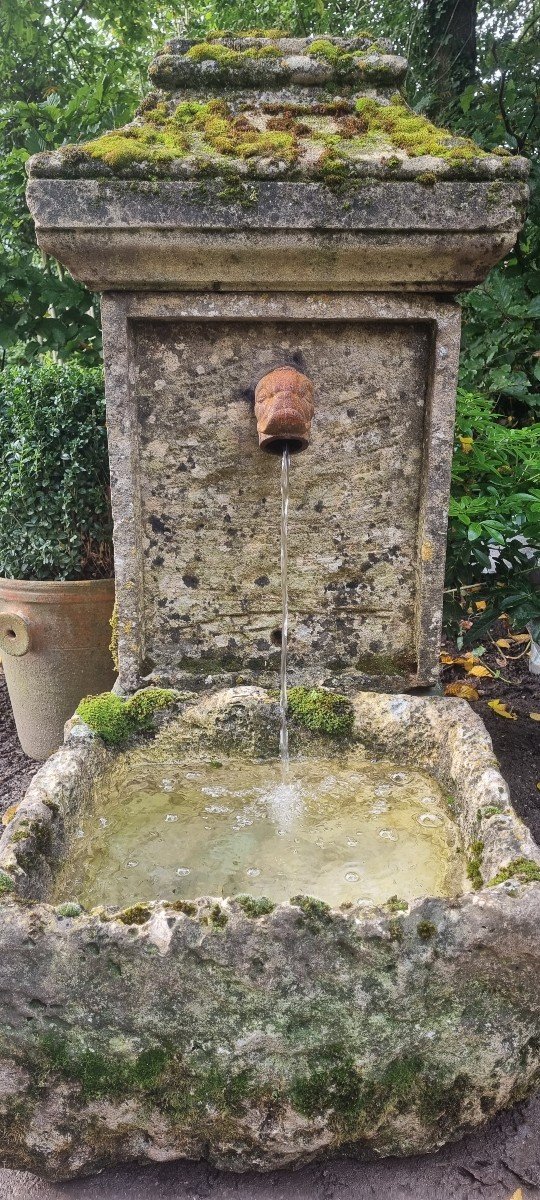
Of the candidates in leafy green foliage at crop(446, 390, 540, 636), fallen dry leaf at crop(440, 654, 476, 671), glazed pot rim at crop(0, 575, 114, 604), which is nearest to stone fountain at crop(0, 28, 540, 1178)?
leafy green foliage at crop(446, 390, 540, 636)

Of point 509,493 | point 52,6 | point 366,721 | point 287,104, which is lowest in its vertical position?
point 366,721

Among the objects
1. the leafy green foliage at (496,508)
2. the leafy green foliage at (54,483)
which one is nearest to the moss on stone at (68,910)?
the leafy green foliage at (496,508)

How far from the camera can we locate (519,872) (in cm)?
141

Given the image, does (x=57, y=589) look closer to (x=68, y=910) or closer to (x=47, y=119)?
(x=68, y=910)

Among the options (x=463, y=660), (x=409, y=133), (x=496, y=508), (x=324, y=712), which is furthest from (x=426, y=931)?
(x=463, y=660)

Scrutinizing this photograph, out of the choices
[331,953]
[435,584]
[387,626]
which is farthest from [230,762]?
[331,953]

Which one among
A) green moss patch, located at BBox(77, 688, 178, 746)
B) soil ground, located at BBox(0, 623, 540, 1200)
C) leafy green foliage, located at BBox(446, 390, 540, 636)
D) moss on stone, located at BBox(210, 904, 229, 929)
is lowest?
soil ground, located at BBox(0, 623, 540, 1200)

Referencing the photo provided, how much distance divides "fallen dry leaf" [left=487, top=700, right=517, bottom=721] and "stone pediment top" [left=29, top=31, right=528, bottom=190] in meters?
2.35

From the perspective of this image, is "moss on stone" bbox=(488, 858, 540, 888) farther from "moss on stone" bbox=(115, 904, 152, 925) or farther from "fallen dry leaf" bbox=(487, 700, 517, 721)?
"fallen dry leaf" bbox=(487, 700, 517, 721)

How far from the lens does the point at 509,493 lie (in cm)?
282

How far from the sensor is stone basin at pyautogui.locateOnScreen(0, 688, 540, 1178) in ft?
4.35

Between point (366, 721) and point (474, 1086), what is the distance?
3.18 ft

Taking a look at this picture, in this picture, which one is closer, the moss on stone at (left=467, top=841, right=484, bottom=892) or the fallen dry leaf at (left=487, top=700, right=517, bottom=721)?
the moss on stone at (left=467, top=841, right=484, bottom=892)

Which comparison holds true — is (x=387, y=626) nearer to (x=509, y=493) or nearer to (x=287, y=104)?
(x=509, y=493)
